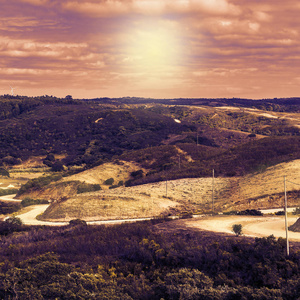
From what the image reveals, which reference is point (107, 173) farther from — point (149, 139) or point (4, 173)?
point (149, 139)

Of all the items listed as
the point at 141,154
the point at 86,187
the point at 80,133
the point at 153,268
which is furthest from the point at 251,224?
the point at 80,133

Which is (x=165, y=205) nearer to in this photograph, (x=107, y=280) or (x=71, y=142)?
(x=107, y=280)

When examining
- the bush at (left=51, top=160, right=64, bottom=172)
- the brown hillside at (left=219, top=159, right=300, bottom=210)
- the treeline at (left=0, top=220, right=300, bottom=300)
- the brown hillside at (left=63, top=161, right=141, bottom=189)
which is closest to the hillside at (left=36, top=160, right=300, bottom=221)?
the brown hillside at (left=219, top=159, right=300, bottom=210)

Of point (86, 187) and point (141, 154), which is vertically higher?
point (141, 154)

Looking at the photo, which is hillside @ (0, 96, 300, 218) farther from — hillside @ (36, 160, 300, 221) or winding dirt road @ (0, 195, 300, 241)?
winding dirt road @ (0, 195, 300, 241)

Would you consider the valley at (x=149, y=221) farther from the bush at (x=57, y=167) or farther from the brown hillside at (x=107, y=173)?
the bush at (x=57, y=167)

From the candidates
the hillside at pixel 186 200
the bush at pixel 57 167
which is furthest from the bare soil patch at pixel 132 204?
the bush at pixel 57 167
